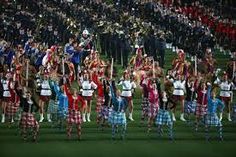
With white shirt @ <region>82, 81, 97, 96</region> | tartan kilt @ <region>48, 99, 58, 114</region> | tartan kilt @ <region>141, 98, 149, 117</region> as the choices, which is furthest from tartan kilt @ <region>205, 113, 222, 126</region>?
tartan kilt @ <region>48, 99, 58, 114</region>

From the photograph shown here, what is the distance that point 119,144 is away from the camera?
74.0 feet

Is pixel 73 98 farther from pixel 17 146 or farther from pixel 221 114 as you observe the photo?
pixel 221 114

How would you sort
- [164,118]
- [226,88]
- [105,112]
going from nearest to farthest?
[164,118]
[105,112]
[226,88]

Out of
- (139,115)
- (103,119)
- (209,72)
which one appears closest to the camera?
(103,119)

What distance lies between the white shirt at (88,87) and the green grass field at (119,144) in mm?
992

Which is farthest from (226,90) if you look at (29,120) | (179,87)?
(29,120)

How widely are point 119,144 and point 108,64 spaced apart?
17.6 ft

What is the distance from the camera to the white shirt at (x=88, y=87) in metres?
25.2

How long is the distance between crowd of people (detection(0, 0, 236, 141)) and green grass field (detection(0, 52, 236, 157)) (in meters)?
0.38

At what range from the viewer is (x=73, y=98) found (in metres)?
22.4

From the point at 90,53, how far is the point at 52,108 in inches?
263

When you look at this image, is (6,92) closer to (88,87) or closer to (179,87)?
(88,87)

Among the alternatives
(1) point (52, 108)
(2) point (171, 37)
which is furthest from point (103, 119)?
(2) point (171, 37)

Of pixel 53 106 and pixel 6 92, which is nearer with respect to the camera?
pixel 53 106
